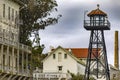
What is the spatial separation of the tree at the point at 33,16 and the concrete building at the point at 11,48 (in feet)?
18.1

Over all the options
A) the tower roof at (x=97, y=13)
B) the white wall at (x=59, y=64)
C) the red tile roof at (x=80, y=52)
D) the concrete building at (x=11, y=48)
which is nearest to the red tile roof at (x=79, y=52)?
the red tile roof at (x=80, y=52)

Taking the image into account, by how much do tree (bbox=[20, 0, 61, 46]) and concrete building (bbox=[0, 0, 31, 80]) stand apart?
18.1ft

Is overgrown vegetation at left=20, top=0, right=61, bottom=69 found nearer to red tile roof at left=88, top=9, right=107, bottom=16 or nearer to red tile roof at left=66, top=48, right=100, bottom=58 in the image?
red tile roof at left=88, top=9, right=107, bottom=16

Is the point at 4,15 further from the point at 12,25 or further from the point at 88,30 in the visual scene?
the point at 88,30

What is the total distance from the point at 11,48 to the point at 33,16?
17895 mm

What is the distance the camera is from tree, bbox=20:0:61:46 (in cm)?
10956

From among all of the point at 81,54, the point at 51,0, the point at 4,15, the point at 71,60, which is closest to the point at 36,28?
the point at 51,0

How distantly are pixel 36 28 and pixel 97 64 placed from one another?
22.2 meters

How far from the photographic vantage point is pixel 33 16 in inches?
4338

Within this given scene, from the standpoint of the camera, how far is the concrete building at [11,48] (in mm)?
89500

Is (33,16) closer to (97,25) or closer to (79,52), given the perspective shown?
(97,25)

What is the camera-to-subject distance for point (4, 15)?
95062 millimetres

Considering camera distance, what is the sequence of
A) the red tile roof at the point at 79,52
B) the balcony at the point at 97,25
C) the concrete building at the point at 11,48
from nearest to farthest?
the concrete building at the point at 11,48
the balcony at the point at 97,25
the red tile roof at the point at 79,52

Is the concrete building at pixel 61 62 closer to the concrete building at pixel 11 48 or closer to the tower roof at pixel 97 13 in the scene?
the tower roof at pixel 97 13
